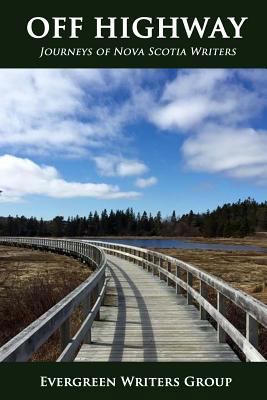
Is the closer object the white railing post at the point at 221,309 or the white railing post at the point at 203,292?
the white railing post at the point at 221,309

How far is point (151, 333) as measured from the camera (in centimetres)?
832

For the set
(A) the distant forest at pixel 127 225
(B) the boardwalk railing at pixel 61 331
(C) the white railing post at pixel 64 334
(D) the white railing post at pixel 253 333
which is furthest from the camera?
(A) the distant forest at pixel 127 225

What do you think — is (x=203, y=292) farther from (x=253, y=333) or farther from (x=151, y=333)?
(x=253, y=333)

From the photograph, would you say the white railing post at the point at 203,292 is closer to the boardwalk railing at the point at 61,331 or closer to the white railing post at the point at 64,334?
the boardwalk railing at the point at 61,331

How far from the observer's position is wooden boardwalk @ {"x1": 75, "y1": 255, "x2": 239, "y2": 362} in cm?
681

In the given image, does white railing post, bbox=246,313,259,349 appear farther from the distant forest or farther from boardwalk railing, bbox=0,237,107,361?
the distant forest

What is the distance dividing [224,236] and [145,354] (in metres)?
147

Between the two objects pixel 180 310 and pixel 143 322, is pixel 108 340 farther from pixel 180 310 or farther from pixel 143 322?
pixel 180 310

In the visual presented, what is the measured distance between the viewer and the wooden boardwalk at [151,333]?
268 inches

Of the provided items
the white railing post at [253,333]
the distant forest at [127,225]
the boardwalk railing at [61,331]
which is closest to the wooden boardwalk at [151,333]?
the boardwalk railing at [61,331]

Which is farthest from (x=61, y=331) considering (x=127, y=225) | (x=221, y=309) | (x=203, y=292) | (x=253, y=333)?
(x=127, y=225)

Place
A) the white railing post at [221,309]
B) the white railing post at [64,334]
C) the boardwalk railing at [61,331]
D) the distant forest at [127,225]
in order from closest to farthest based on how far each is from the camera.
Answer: the boardwalk railing at [61,331]
the white railing post at [64,334]
the white railing post at [221,309]
the distant forest at [127,225]
